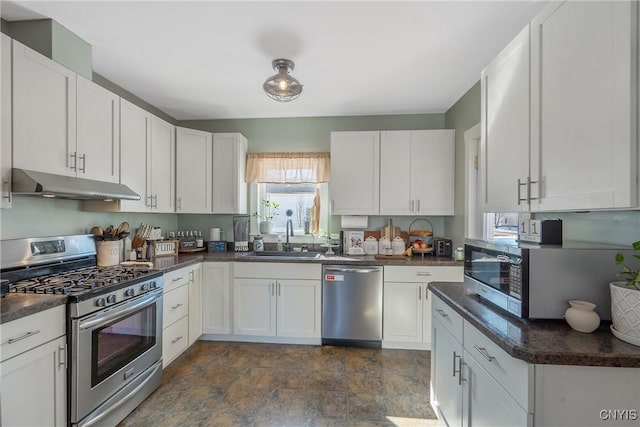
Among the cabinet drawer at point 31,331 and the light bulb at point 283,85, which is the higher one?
the light bulb at point 283,85

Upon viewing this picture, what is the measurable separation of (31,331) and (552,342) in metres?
2.29

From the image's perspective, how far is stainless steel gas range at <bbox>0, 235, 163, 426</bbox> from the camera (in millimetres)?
1593

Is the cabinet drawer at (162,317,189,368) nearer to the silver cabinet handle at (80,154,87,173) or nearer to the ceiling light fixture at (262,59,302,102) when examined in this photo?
the silver cabinet handle at (80,154,87,173)

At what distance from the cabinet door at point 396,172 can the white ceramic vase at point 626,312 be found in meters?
2.20

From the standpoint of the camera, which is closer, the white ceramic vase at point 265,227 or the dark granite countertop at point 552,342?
the dark granite countertop at point 552,342

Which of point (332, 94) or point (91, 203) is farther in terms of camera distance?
point (332, 94)

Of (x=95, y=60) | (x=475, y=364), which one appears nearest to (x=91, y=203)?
(x=95, y=60)

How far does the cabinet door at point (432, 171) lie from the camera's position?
3.19 metres

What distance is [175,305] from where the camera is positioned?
2594mm

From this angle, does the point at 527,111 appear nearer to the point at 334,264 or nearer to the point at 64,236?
the point at 334,264

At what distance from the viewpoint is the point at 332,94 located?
295cm

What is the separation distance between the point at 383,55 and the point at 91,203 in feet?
8.71

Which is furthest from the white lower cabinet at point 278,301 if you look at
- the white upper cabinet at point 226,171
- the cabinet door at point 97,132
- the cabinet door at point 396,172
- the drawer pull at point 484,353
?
the drawer pull at point 484,353

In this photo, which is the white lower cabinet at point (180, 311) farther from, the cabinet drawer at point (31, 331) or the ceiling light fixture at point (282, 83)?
the ceiling light fixture at point (282, 83)
